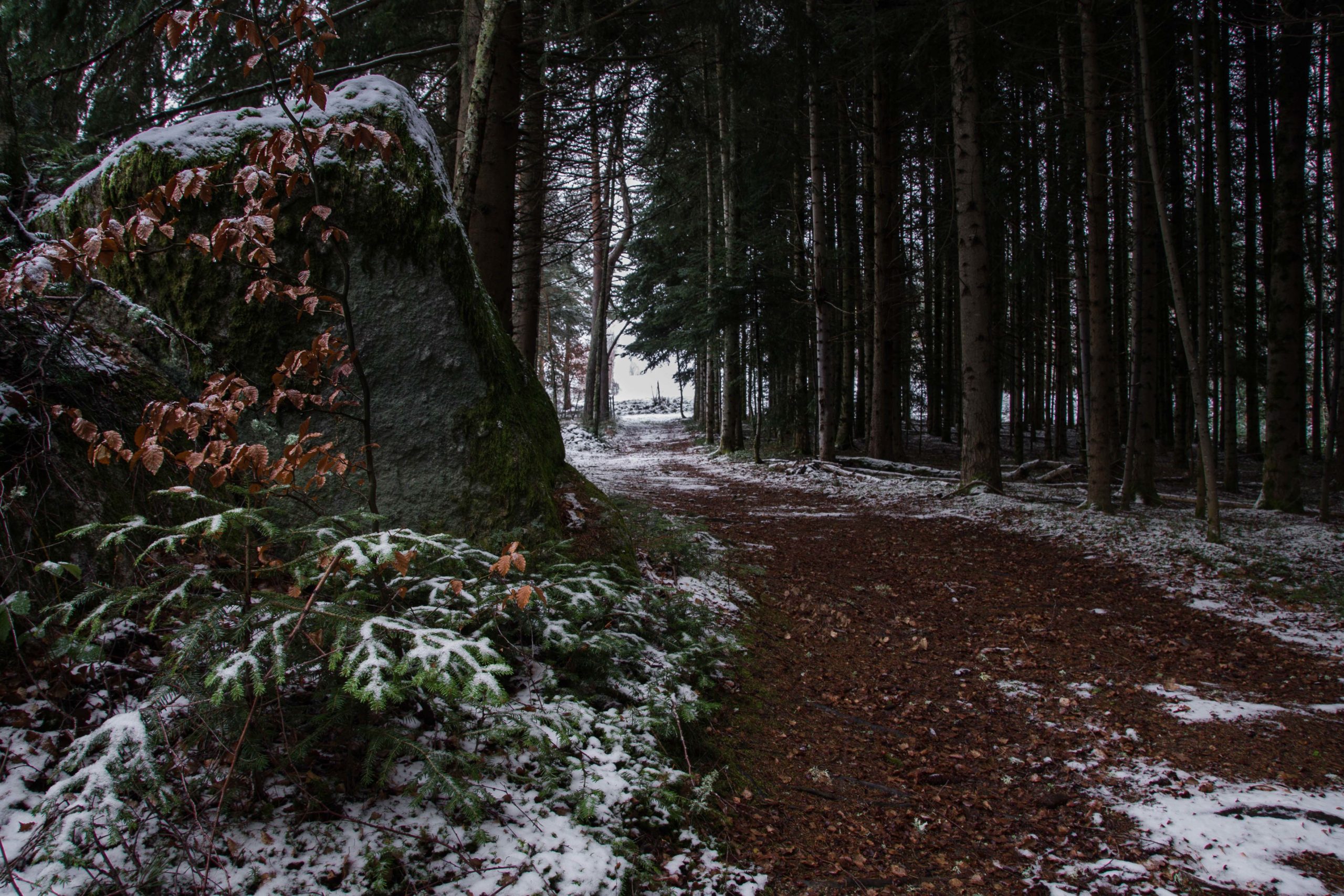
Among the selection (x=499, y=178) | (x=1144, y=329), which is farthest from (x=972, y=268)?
(x=499, y=178)

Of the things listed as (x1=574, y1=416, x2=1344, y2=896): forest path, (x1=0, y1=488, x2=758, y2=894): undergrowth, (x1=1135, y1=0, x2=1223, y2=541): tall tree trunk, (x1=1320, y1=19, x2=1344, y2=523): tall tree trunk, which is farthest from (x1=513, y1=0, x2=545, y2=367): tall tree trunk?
(x1=1320, y1=19, x2=1344, y2=523): tall tree trunk

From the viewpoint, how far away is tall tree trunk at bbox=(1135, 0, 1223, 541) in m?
6.54

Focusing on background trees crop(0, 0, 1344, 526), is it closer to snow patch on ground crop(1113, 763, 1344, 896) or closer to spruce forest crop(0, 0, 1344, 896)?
spruce forest crop(0, 0, 1344, 896)

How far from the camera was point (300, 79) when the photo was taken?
221 centimetres

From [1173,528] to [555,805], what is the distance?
8136mm

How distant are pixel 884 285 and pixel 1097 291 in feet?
16.3

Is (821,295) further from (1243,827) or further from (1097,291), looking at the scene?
(1243,827)

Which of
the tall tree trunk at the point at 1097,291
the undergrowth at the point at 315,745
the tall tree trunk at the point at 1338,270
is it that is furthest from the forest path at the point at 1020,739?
the tall tree trunk at the point at 1338,270

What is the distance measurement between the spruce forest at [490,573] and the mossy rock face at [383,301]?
2 centimetres

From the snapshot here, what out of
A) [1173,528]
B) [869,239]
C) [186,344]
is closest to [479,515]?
[186,344]

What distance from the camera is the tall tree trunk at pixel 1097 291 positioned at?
7820 mm

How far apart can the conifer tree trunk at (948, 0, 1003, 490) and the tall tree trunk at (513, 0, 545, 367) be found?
244 inches

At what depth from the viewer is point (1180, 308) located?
6691mm

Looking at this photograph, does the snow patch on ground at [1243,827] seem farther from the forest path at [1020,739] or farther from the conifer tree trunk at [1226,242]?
the conifer tree trunk at [1226,242]
